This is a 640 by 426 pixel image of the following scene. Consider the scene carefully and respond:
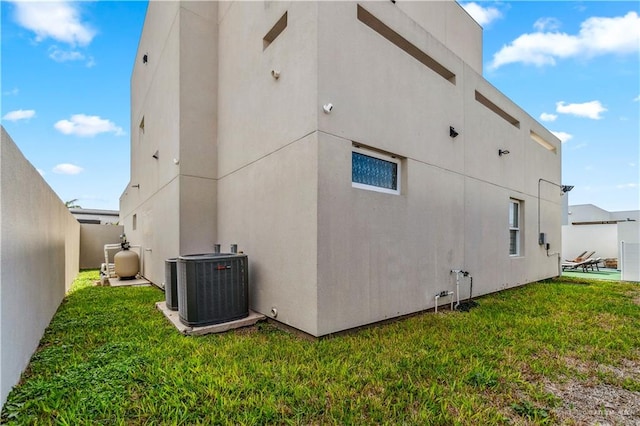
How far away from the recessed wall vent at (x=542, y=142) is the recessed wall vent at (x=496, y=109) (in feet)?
3.97

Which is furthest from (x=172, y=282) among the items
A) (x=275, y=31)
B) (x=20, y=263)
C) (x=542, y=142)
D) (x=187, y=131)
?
(x=542, y=142)

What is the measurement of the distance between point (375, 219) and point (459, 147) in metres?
2.89

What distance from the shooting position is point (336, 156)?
142 inches

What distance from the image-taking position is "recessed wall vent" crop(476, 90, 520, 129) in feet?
21.9

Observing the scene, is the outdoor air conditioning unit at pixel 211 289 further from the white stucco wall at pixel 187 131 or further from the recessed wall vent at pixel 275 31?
the recessed wall vent at pixel 275 31

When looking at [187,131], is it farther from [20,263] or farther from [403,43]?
[403,43]

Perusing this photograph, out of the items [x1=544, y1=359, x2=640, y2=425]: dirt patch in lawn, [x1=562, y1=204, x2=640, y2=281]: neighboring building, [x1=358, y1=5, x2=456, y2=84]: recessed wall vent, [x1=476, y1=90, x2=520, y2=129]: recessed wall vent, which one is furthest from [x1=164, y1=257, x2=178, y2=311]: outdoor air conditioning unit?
[x1=562, y1=204, x2=640, y2=281]: neighboring building

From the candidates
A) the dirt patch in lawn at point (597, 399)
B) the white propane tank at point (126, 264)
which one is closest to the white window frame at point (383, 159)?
the dirt patch in lawn at point (597, 399)

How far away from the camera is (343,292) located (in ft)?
11.9

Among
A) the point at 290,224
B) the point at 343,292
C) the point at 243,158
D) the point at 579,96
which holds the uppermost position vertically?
the point at 579,96

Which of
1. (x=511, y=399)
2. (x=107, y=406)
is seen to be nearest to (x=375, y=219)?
(x=511, y=399)

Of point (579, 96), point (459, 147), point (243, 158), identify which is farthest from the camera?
point (579, 96)

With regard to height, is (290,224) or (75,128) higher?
(75,128)

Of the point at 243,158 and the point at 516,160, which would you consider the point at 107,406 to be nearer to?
the point at 243,158
